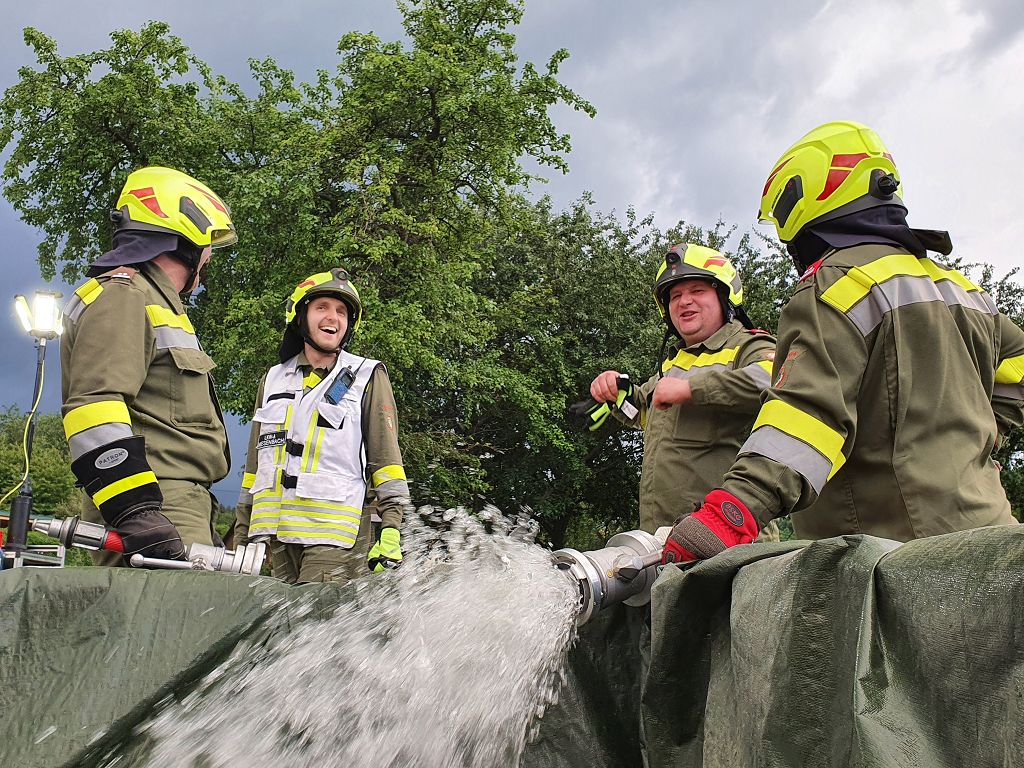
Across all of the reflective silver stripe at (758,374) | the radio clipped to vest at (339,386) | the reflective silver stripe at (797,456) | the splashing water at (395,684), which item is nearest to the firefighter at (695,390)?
the reflective silver stripe at (758,374)

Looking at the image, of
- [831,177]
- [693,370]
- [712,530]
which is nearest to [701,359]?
[693,370]

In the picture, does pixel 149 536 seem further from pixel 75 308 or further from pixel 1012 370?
pixel 1012 370

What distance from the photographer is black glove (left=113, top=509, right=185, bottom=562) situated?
2.45 meters

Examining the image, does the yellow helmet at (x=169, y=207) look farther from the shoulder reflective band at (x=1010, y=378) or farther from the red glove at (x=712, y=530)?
the shoulder reflective band at (x=1010, y=378)

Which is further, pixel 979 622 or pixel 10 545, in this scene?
pixel 10 545

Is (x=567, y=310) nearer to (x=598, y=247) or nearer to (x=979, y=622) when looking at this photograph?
(x=598, y=247)

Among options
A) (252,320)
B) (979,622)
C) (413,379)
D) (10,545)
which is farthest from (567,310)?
(979,622)

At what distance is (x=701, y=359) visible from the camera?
3.78 m

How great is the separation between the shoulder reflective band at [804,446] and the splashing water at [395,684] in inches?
21.9

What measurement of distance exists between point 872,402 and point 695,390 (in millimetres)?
1335

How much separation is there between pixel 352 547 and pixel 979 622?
10.2 feet

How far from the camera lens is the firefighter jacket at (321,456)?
11.6ft

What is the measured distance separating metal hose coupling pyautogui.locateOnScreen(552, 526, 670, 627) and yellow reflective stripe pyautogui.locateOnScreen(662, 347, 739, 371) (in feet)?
6.40

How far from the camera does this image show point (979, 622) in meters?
0.81
